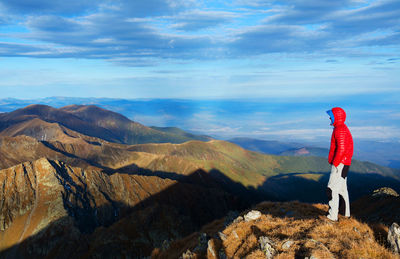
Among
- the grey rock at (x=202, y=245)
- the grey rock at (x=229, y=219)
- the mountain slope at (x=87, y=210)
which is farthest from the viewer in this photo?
the mountain slope at (x=87, y=210)

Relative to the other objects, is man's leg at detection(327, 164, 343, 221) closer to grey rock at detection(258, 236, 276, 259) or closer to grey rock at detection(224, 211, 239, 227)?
grey rock at detection(258, 236, 276, 259)

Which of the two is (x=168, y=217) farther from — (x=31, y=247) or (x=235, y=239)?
(x=235, y=239)

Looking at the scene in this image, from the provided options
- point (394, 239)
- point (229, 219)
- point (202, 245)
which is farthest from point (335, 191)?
point (229, 219)

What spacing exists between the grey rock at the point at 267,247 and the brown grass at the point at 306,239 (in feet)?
0.64

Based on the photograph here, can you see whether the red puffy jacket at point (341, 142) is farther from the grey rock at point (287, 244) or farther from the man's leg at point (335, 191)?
the grey rock at point (287, 244)

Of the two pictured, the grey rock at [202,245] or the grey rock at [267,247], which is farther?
the grey rock at [202,245]

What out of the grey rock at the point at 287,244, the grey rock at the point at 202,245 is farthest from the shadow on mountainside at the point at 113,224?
the grey rock at the point at 287,244

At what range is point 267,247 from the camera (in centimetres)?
1268

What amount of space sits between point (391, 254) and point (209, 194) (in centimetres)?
14500

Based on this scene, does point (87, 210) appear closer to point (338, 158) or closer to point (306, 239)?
point (306, 239)

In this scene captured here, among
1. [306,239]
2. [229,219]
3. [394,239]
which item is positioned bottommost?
[229,219]

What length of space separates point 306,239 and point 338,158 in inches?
195

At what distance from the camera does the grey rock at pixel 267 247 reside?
→ 1234 centimetres

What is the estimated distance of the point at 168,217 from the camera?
357 ft
